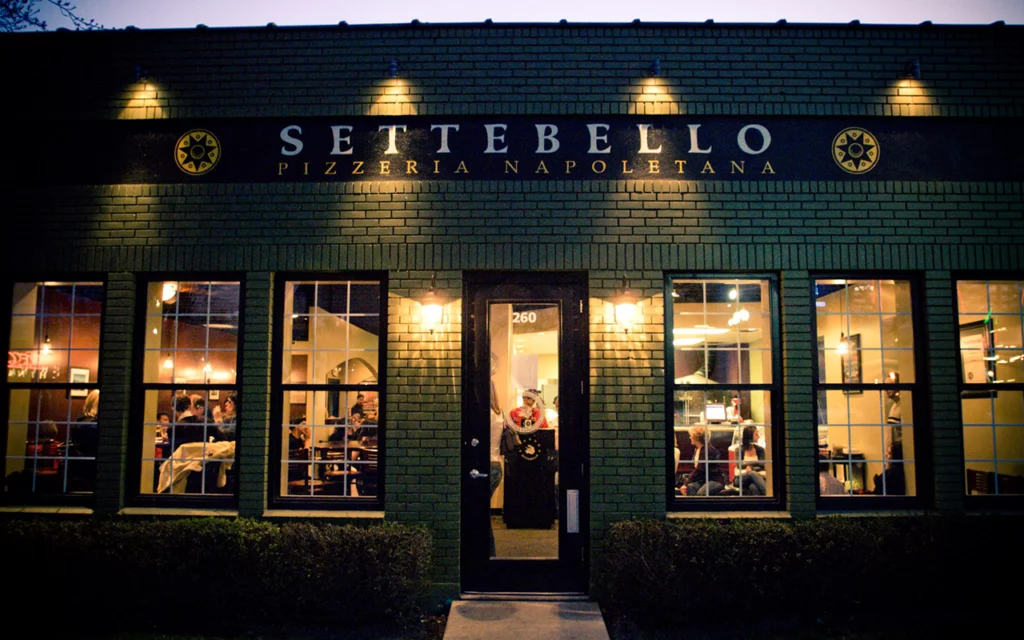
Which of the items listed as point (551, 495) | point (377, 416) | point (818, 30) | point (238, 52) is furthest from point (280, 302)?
point (818, 30)

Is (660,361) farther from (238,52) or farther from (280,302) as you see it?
(238,52)

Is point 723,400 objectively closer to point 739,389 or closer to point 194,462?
point 739,389

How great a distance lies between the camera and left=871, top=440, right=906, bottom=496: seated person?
6160 millimetres

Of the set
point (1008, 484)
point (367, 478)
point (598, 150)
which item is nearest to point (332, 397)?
point (367, 478)

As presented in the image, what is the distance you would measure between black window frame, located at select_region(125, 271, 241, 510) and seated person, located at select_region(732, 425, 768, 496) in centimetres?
459

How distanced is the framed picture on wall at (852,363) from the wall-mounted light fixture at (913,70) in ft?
8.39

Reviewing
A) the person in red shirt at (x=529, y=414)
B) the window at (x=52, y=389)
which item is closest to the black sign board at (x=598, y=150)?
the window at (x=52, y=389)

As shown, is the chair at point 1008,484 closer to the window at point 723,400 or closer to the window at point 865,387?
the window at point 865,387

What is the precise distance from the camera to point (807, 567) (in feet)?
17.6

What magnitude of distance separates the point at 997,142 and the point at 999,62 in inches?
31.2

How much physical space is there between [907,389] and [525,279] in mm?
3748

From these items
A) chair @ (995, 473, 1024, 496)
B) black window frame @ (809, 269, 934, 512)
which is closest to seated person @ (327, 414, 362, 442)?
black window frame @ (809, 269, 934, 512)

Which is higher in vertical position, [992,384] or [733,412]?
[992,384]

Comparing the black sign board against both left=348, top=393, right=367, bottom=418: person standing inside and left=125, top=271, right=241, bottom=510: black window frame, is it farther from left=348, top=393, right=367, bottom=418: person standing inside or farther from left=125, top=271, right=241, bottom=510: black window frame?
left=348, top=393, right=367, bottom=418: person standing inside
